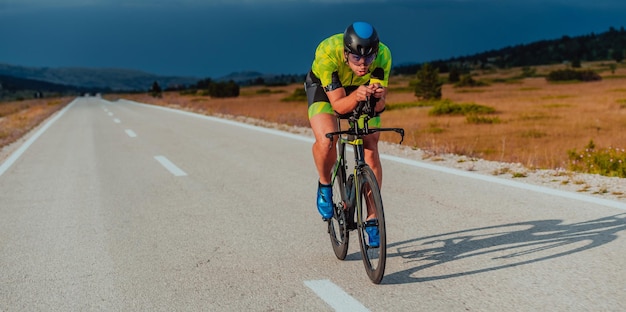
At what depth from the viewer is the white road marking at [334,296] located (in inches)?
141

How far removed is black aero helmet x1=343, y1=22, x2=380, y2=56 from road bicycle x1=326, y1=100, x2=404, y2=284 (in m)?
0.32

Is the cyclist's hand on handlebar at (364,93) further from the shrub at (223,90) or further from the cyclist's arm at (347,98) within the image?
the shrub at (223,90)

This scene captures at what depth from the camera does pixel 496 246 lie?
478 centimetres

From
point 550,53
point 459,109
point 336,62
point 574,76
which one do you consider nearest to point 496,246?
point 336,62

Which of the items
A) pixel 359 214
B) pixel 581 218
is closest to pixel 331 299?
pixel 359 214

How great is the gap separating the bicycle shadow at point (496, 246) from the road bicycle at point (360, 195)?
228 millimetres

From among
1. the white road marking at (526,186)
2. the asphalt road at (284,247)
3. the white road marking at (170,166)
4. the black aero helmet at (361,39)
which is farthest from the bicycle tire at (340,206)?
the white road marking at (170,166)

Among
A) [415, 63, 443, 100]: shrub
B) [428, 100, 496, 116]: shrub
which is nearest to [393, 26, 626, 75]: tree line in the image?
[415, 63, 443, 100]: shrub

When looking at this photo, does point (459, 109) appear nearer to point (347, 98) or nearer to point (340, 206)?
point (340, 206)

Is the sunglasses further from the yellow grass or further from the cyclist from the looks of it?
the yellow grass

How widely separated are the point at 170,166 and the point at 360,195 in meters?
6.78

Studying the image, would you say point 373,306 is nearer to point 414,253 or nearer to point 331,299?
point 331,299

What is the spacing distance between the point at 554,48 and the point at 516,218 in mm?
158380

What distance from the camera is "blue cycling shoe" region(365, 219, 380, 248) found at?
12.7ft
